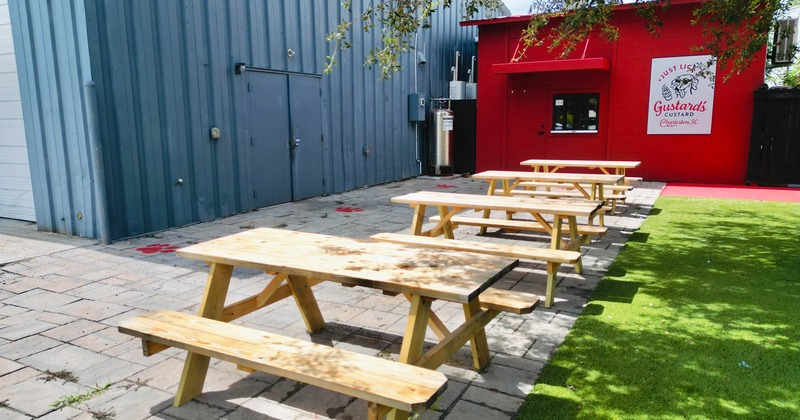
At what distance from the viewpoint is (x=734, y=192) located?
10289 mm

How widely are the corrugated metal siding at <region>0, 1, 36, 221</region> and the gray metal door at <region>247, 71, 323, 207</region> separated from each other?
2.88 meters

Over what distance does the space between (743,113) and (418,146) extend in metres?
6.75

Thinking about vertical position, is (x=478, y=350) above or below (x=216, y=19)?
below

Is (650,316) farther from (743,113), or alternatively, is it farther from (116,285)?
(743,113)

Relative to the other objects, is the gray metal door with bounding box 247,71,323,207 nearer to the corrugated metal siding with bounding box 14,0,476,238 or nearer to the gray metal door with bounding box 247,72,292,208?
the gray metal door with bounding box 247,72,292,208

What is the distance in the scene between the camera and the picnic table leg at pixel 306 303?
3.39 m

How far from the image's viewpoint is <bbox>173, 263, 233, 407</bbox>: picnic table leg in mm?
2662

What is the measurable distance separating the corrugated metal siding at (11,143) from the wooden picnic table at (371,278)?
5563 mm

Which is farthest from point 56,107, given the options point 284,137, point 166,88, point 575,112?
point 575,112

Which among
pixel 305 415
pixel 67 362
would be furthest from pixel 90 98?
pixel 305 415

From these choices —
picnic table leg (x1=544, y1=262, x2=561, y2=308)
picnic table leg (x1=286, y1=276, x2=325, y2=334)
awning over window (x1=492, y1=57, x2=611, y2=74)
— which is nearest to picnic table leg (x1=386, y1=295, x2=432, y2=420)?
picnic table leg (x1=286, y1=276, x2=325, y2=334)

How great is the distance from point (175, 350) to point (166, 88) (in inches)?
178

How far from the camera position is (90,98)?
589 centimetres

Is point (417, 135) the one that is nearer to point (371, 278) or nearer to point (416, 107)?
point (416, 107)
